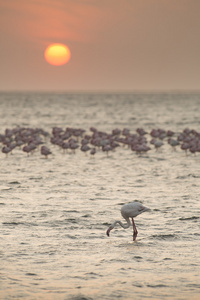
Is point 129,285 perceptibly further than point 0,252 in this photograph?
No

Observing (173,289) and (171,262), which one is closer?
(173,289)

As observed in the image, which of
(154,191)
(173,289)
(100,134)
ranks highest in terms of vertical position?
(100,134)

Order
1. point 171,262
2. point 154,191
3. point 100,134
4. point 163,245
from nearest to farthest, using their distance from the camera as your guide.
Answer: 1. point 171,262
2. point 163,245
3. point 154,191
4. point 100,134

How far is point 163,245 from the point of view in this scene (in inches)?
437

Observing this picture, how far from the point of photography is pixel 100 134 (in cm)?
3097

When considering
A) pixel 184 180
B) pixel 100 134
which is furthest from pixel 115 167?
pixel 100 134

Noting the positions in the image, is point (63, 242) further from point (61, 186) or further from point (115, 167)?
point (115, 167)

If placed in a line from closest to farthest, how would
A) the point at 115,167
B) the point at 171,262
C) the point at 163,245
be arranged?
the point at 171,262, the point at 163,245, the point at 115,167

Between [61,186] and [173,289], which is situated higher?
[61,186]

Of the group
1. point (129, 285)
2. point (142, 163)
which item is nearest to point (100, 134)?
point (142, 163)

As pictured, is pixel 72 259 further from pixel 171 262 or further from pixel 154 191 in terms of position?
pixel 154 191

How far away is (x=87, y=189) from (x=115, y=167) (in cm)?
568

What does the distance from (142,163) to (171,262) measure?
1461 cm

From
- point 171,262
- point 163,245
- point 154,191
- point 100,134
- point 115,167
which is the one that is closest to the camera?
point 171,262
